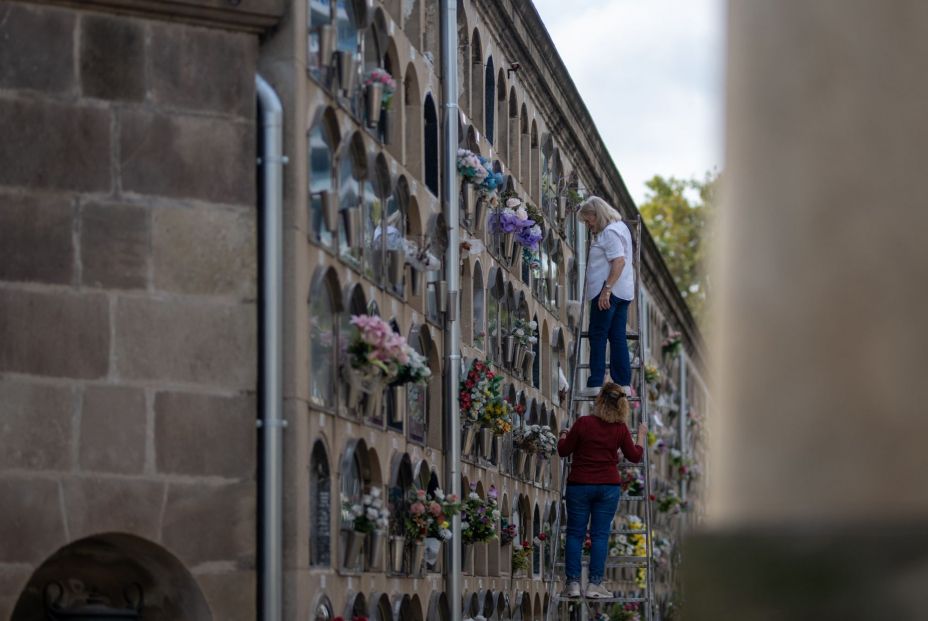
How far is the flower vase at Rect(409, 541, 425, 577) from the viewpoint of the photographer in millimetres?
10602

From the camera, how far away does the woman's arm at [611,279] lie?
13.7m

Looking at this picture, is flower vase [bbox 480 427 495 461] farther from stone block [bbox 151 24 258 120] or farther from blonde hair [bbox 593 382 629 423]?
stone block [bbox 151 24 258 120]

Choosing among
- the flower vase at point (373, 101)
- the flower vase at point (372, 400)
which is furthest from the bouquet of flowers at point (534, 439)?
A: the flower vase at point (373, 101)

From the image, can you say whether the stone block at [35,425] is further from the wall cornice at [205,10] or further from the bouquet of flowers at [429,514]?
the bouquet of flowers at [429,514]

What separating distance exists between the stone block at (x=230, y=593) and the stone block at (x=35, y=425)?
2.78 ft

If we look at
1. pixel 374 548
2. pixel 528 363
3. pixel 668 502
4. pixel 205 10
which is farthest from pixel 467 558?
pixel 668 502

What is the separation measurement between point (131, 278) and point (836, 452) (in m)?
6.64

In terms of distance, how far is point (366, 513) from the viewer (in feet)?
30.6

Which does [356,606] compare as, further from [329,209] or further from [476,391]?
[476,391]

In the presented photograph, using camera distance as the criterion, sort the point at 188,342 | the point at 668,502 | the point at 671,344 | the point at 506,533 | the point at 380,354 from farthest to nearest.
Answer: the point at 671,344
the point at 668,502
the point at 506,533
the point at 380,354
the point at 188,342

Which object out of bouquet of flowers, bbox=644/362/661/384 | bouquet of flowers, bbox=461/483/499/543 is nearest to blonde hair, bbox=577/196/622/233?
bouquet of flowers, bbox=461/483/499/543

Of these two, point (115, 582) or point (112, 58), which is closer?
point (115, 582)

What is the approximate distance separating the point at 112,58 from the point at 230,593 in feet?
8.39

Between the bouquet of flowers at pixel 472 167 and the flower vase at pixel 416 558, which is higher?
the bouquet of flowers at pixel 472 167
